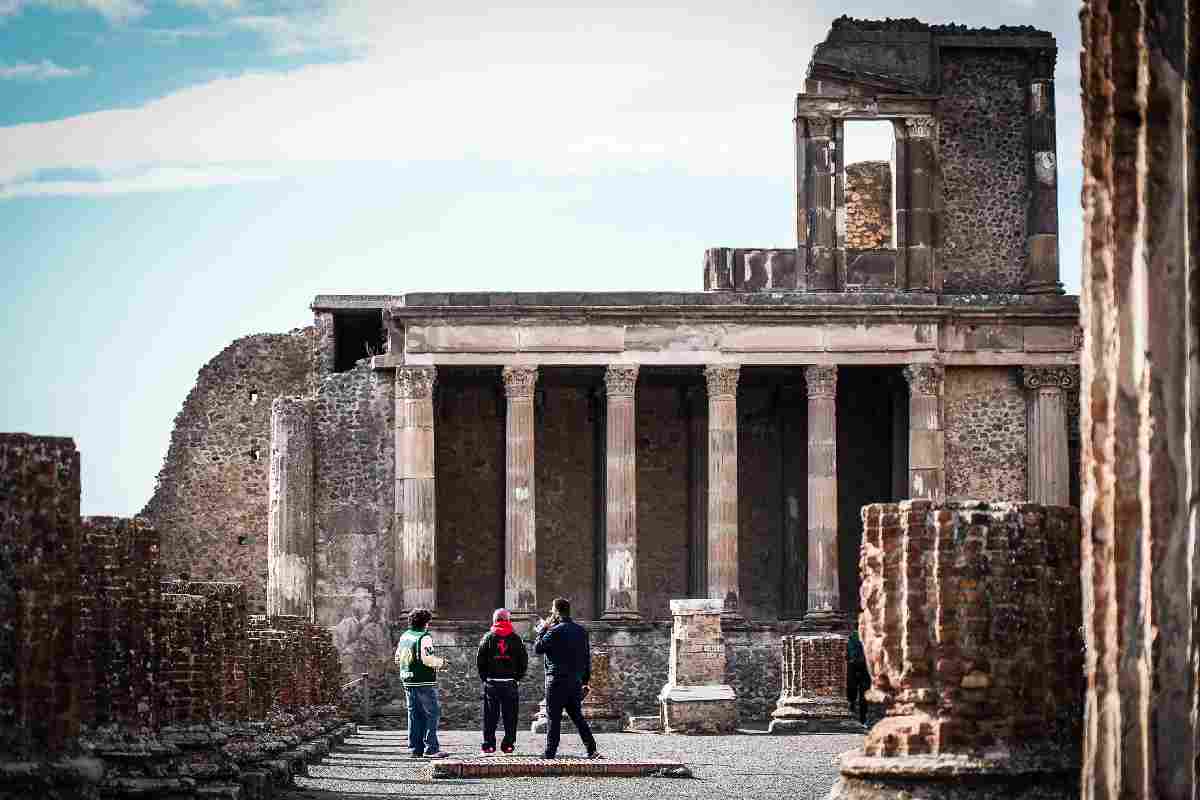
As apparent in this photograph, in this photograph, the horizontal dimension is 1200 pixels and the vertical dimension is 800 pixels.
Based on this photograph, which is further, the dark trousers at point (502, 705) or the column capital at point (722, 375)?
the column capital at point (722, 375)

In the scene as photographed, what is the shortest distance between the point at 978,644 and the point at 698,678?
62.6 ft

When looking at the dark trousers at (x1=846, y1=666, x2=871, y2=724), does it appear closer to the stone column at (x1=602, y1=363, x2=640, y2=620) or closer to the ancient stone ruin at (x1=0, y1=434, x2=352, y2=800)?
the stone column at (x1=602, y1=363, x2=640, y2=620)

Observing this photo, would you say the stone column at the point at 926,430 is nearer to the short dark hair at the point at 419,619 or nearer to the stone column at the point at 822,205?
the stone column at the point at 822,205

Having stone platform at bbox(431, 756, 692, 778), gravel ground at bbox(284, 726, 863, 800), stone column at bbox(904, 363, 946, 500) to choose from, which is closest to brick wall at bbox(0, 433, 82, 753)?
gravel ground at bbox(284, 726, 863, 800)

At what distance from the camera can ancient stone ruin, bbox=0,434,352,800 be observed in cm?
1155

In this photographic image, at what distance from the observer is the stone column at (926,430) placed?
1567 inches

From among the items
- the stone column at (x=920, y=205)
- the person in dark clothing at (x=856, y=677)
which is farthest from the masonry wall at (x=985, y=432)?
the person in dark clothing at (x=856, y=677)

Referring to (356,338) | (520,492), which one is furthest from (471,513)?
(520,492)

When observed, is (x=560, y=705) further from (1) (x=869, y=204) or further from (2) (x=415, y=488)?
(1) (x=869, y=204)

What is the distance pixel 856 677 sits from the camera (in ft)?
103

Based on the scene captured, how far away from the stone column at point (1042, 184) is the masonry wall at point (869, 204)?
2.60m

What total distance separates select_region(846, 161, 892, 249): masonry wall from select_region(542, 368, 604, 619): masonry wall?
202 inches

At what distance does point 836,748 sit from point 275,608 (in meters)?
15.8

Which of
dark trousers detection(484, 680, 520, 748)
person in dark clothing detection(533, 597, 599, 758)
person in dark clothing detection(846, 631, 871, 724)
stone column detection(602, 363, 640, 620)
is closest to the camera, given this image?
person in dark clothing detection(533, 597, 599, 758)
